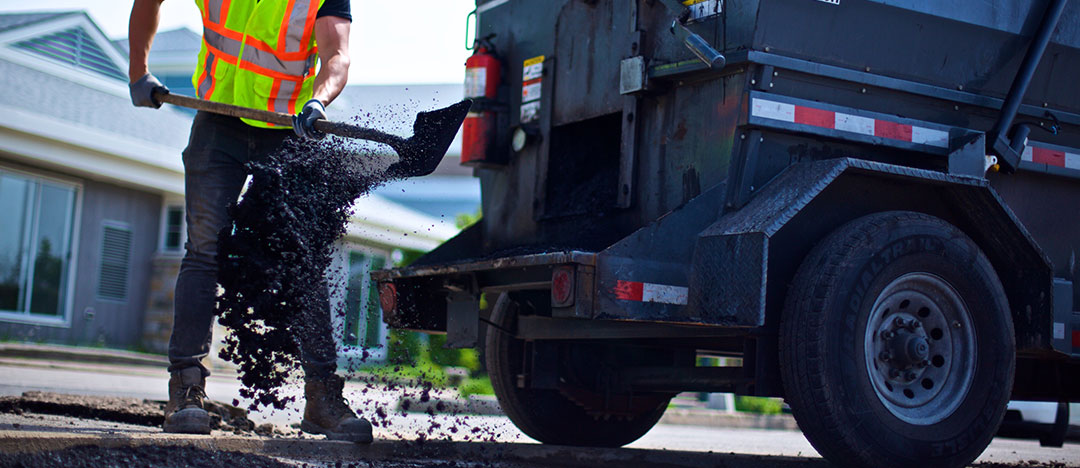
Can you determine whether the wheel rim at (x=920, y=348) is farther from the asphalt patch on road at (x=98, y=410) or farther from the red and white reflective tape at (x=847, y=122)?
the asphalt patch on road at (x=98, y=410)

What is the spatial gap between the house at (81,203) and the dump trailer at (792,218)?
9752 millimetres

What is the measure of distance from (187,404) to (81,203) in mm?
14168

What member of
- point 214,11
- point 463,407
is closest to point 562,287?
point 214,11

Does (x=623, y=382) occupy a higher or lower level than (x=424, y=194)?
lower

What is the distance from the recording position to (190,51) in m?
26.5

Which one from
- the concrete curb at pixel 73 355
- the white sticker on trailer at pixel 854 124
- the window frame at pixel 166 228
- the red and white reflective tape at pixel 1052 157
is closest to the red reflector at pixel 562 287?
the white sticker on trailer at pixel 854 124

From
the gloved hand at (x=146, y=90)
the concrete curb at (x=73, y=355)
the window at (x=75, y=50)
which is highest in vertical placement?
the window at (x=75, y=50)

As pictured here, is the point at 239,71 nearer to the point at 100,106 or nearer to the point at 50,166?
the point at 50,166

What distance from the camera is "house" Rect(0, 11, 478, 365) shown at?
1614 cm

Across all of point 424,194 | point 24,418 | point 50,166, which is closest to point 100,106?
point 50,166

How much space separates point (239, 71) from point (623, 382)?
2.29 metres

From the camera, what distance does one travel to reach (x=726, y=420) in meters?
14.0

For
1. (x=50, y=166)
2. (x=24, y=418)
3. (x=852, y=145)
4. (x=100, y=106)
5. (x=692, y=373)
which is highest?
(x=100, y=106)

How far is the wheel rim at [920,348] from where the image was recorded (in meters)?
4.21
